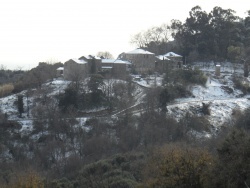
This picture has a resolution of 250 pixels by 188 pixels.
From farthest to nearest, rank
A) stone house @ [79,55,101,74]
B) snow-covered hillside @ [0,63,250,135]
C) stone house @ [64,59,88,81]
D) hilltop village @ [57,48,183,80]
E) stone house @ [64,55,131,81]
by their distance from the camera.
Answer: stone house @ [79,55,101,74] → hilltop village @ [57,48,183,80] → stone house @ [64,55,131,81] → stone house @ [64,59,88,81] → snow-covered hillside @ [0,63,250,135]

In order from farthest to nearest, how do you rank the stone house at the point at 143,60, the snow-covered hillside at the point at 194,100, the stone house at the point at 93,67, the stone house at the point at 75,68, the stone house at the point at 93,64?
the stone house at the point at 143,60 → the stone house at the point at 93,64 → the stone house at the point at 93,67 → the stone house at the point at 75,68 → the snow-covered hillside at the point at 194,100

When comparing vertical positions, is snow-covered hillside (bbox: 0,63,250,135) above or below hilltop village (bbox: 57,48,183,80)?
below

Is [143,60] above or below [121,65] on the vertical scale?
above

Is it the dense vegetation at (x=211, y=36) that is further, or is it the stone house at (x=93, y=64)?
the dense vegetation at (x=211, y=36)

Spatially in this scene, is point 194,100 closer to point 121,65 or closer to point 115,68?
point 121,65

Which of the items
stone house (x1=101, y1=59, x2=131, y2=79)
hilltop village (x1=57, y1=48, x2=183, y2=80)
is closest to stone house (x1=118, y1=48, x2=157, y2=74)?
hilltop village (x1=57, y1=48, x2=183, y2=80)

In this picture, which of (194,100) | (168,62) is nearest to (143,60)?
(168,62)

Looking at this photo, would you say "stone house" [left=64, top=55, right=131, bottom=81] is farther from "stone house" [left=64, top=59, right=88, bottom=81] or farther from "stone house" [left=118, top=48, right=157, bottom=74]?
"stone house" [left=118, top=48, right=157, bottom=74]

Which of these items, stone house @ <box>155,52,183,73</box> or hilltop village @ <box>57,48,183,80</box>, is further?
stone house @ <box>155,52,183,73</box>

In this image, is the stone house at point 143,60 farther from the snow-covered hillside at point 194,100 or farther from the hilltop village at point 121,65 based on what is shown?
the snow-covered hillside at point 194,100

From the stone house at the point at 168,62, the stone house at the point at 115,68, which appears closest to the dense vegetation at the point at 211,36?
the stone house at the point at 168,62

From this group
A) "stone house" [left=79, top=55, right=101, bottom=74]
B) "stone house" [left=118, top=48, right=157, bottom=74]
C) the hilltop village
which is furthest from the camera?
"stone house" [left=118, top=48, right=157, bottom=74]

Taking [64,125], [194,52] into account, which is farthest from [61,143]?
[194,52]

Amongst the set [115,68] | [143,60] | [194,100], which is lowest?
[194,100]
